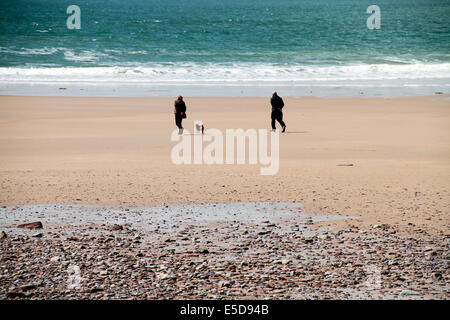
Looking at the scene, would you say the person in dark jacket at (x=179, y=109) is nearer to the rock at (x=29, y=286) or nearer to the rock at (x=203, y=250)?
the rock at (x=203, y=250)

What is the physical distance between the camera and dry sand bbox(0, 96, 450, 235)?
1076cm

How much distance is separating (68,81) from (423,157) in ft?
85.0

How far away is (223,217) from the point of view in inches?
379

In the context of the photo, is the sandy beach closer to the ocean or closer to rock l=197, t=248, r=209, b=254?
rock l=197, t=248, r=209, b=254

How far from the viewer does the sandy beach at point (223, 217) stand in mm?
6809

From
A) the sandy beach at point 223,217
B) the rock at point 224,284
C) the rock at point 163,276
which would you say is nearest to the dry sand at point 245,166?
the sandy beach at point 223,217

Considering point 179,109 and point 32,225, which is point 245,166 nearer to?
point 179,109

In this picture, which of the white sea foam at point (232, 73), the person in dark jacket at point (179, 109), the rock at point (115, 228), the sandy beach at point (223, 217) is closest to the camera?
the sandy beach at point (223, 217)

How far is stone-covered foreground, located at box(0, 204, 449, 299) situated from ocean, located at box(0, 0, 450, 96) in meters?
20.9

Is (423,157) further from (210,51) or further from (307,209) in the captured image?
(210,51)

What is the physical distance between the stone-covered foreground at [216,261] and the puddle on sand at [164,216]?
1.7 inches

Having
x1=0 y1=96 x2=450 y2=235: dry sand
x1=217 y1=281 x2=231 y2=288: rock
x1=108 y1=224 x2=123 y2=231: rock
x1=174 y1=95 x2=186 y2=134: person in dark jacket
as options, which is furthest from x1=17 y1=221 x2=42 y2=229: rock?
x1=174 y1=95 x2=186 y2=134: person in dark jacket

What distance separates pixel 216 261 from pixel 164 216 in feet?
7.75

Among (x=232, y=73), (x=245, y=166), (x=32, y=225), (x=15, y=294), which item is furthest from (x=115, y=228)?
(x=232, y=73)
